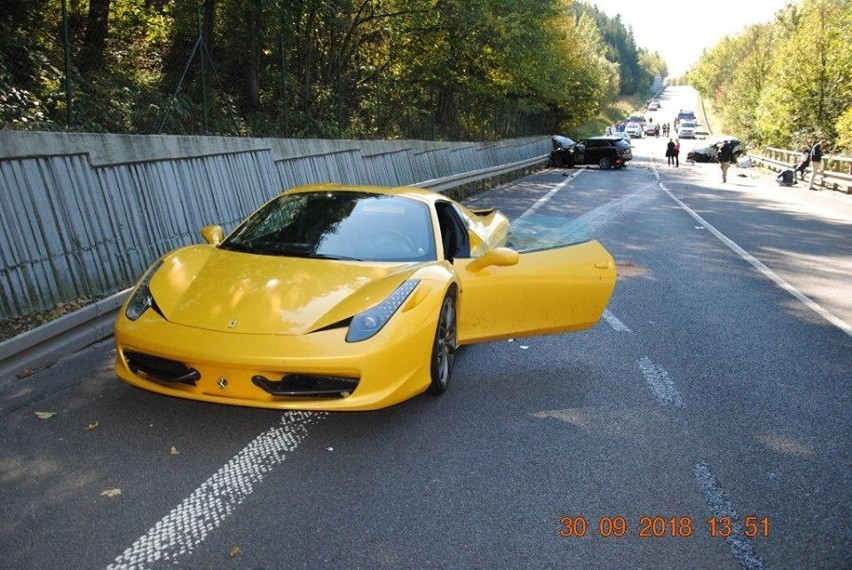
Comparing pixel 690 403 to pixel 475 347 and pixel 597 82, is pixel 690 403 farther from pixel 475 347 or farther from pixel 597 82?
pixel 597 82

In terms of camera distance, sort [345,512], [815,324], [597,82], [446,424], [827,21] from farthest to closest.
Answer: [597,82] < [827,21] < [815,324] < [446,424] < [345,512]

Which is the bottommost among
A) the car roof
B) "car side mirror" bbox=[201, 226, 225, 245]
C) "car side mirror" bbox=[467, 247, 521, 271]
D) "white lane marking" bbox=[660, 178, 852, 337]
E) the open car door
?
"white lane marking" bbox=[660, 178, 852, 337]

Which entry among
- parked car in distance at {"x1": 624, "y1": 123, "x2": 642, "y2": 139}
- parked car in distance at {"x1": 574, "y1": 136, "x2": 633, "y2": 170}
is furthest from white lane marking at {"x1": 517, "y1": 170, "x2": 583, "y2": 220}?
parked car in distance at {"x1": 624, "y1": 123, "x2": 642, "y2": 139}

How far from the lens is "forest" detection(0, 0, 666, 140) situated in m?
9.76

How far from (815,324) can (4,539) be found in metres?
6.96

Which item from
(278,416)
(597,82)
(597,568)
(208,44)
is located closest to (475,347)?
(278,416)

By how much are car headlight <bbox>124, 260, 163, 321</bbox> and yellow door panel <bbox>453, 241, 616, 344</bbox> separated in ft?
6.73

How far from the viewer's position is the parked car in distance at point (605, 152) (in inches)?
1395

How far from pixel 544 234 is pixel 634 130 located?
3172 inches

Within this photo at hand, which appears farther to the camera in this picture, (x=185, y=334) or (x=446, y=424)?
(x=446, y=424)

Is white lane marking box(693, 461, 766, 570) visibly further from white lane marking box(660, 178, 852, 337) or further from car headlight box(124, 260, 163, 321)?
white lane marking box(660, 178, 852, 337)

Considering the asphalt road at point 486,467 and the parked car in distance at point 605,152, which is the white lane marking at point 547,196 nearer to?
the parked car in distance at point 605,152

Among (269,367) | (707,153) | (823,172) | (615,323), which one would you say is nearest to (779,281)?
(615,323)

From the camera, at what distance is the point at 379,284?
4.46 m
